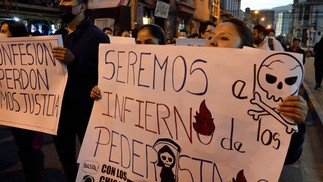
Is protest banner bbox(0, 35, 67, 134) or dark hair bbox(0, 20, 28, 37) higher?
dark hair bbox(0, 20, 28, 37)

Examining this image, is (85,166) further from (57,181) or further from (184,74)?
(57,181)

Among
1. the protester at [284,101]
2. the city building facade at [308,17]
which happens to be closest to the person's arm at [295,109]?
the protester at [284,101]

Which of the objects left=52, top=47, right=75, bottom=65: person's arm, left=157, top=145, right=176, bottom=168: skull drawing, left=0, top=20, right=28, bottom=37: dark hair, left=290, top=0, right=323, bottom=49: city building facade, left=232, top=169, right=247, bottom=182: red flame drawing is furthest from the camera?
left=290, top=0, right=323, bottom=49: city building facade

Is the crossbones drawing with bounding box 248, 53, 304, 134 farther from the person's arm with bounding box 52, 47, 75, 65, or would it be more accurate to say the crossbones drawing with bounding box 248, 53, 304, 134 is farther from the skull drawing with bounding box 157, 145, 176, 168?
the person's arm with bounding box 52, 47, 75, 65

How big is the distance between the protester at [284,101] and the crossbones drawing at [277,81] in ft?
0.12

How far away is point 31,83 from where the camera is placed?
2596 mm

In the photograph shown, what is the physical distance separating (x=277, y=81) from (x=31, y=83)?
1.97 metres

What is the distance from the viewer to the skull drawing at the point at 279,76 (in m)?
1.39

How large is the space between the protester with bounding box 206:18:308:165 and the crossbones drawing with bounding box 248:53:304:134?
4 cm

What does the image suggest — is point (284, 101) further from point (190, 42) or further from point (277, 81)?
point (190, 42)

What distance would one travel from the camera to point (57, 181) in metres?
3.33

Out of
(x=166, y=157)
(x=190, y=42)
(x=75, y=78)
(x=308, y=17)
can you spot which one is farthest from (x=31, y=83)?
(x=308, y=17)

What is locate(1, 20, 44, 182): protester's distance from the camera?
284 centimetres

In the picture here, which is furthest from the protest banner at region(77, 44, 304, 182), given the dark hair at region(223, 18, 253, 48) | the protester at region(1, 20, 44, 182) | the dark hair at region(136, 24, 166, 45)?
the protester at region(1, 20, 44, 182)
